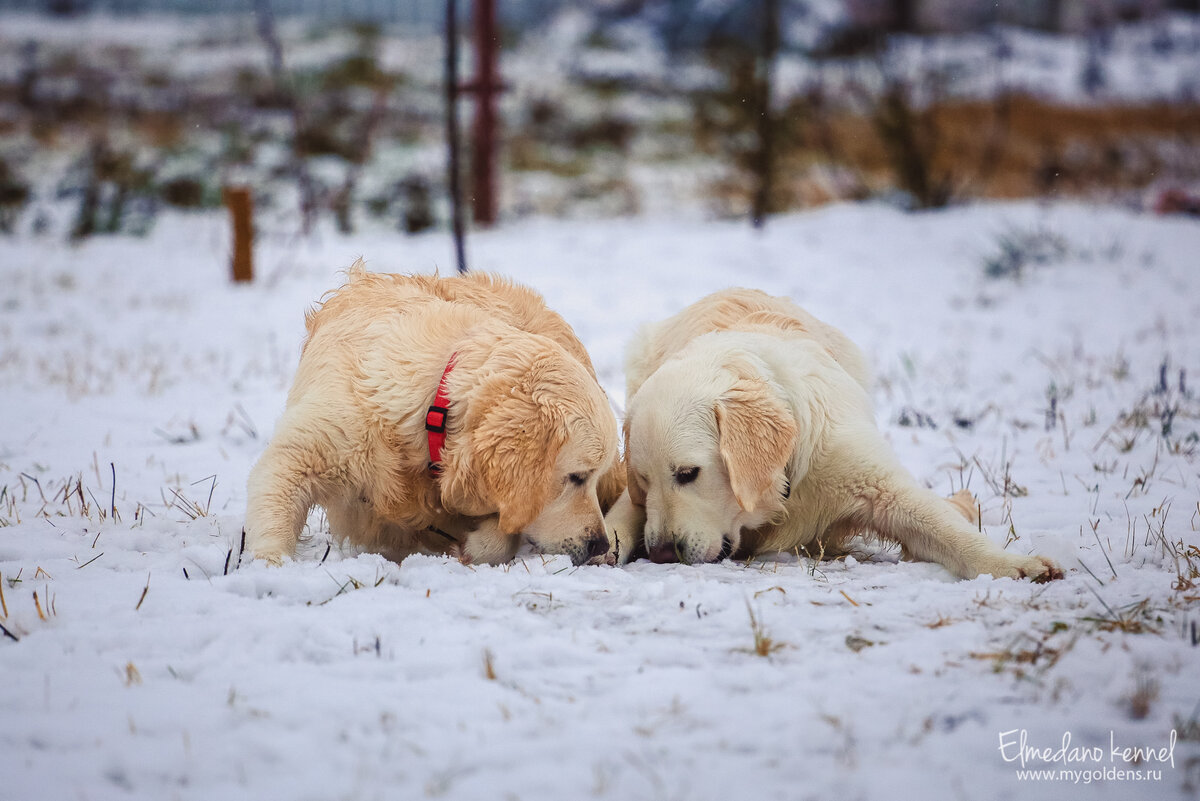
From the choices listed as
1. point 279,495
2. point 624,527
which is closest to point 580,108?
point 624,527

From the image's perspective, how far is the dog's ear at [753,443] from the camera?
11.0 feet

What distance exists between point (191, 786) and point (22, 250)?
480 inches

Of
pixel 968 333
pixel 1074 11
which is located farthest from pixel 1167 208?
pixel 1074 11

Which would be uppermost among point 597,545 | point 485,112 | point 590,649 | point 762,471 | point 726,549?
point 485,112

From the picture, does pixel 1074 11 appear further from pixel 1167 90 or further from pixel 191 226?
pixel 191 226

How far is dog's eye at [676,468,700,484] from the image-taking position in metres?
3.51

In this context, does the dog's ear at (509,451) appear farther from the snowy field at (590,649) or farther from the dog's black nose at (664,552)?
the dog's black nose at (664,552)

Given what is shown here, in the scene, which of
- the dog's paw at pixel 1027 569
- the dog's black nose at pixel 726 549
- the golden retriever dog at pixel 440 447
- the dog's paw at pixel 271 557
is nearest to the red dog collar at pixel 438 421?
the golden retriever dog at pixel 440 447

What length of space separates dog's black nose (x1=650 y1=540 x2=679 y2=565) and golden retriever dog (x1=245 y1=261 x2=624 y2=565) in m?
0.26

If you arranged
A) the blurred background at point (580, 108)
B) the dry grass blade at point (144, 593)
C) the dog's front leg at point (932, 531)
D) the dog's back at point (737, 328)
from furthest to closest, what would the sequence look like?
the blurred background at point (580, 108), the dog's back at point (737, 328), the dog's front leg at point (932, 531), the dry grass blade at point (144, 593)

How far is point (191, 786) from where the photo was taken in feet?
5.81

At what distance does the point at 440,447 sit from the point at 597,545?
688mm

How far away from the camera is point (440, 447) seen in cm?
312

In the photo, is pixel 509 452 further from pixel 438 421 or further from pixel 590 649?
pixel 590 649
